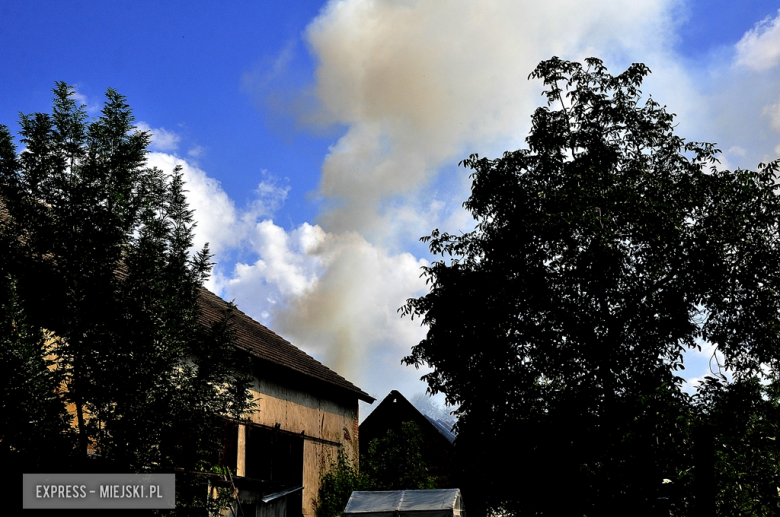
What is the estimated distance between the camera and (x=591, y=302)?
16953mm

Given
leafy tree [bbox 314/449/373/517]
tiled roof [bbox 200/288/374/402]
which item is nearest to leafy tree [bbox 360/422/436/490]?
leafy tree [bbox 314/449/373/517]

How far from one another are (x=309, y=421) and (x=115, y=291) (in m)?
11.4

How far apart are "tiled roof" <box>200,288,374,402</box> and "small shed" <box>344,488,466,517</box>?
4.76 meters

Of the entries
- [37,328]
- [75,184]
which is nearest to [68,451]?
[37,328]

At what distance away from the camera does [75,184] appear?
11.6m

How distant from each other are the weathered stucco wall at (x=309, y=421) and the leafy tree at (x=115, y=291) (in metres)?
6.88

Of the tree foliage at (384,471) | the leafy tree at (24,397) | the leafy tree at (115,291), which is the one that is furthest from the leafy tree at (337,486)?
the leafy tree at (24,397)

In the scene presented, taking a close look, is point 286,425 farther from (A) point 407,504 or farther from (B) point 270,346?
(A) point 407,504

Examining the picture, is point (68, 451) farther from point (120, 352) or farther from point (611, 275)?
point (611, 275)

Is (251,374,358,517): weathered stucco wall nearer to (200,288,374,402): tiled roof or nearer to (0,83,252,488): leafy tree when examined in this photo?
(200,288,374,402): tiled roof

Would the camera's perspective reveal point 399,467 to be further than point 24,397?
Yes

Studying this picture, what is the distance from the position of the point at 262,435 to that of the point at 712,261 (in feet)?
41.2

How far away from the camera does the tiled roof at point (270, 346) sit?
19828mm

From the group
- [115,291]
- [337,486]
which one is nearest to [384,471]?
[337,486]
